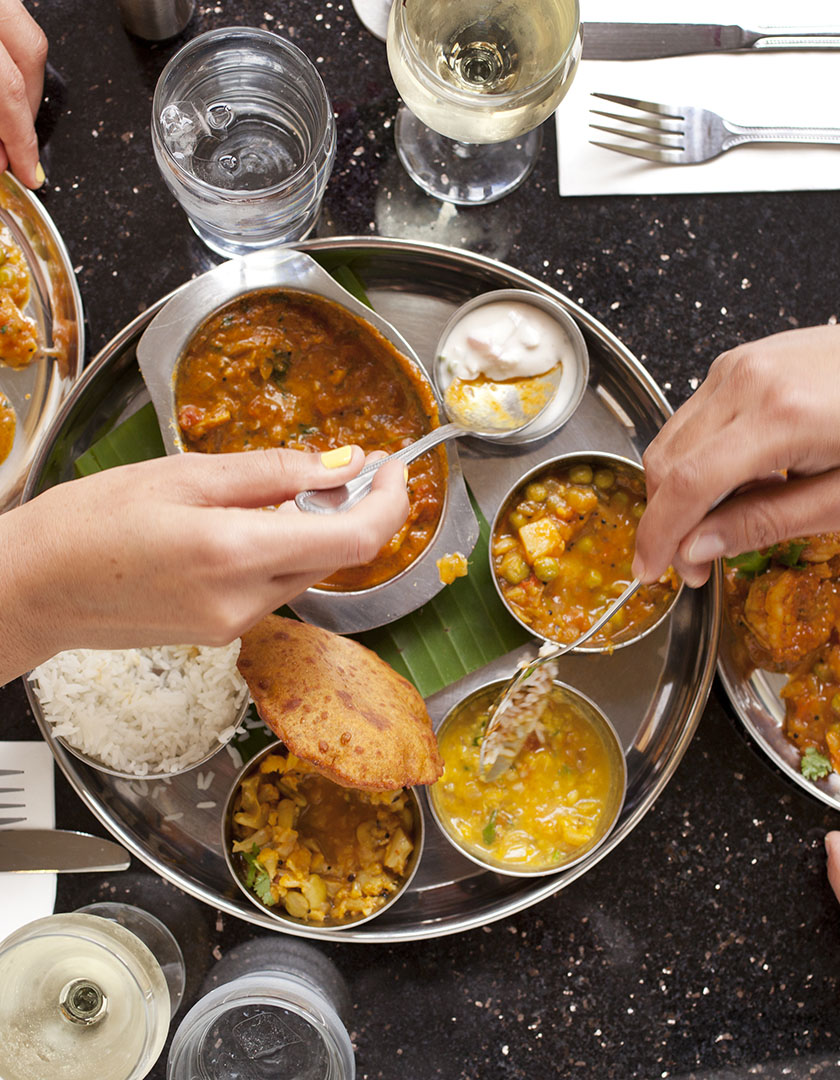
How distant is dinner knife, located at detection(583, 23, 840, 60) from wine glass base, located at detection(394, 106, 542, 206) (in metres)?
0.27

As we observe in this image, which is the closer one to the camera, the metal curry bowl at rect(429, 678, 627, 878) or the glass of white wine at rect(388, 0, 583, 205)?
the glass of white wine at rect(388, 0, 583, 205)

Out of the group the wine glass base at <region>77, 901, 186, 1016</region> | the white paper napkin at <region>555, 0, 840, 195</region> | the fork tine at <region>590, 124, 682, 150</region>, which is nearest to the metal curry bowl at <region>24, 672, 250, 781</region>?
the wine glass base at <region>77, 901, 186, 1016</region>

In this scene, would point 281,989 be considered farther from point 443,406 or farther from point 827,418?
point 827,418

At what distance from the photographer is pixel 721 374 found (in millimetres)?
1562

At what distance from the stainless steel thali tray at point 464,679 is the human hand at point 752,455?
0.54 meters

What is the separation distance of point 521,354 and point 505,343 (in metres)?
0.05

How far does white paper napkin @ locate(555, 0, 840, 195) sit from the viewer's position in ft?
7.20

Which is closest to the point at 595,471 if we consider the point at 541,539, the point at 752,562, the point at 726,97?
the point at 541,539

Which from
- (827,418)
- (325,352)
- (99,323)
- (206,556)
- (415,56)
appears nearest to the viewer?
(206,556)

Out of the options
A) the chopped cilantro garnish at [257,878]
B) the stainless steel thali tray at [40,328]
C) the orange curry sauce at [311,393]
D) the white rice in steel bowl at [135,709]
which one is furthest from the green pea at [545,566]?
the stainless steel thali tray at [40,328]

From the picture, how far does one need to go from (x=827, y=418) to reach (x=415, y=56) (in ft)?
3.58

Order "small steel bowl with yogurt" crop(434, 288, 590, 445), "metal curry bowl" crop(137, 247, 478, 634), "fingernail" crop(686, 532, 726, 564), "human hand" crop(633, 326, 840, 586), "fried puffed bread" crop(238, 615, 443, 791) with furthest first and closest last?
"small steel bowl with yogurt" crop(434, 288, 590, 445), "metal curry bowl" crop(137, 247, 478, 634), "fried puffed bread" crop(238, 615, 443, 791), "fingernail" crop(686, 532, 726, 564), "human hand" crop(633, 326, 840, 586)

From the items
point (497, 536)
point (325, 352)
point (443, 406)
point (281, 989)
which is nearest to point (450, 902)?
point (281, 989)

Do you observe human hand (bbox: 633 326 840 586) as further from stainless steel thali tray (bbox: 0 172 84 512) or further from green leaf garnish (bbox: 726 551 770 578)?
stainless steel thali tray (bbox: 0 172 84 512)
